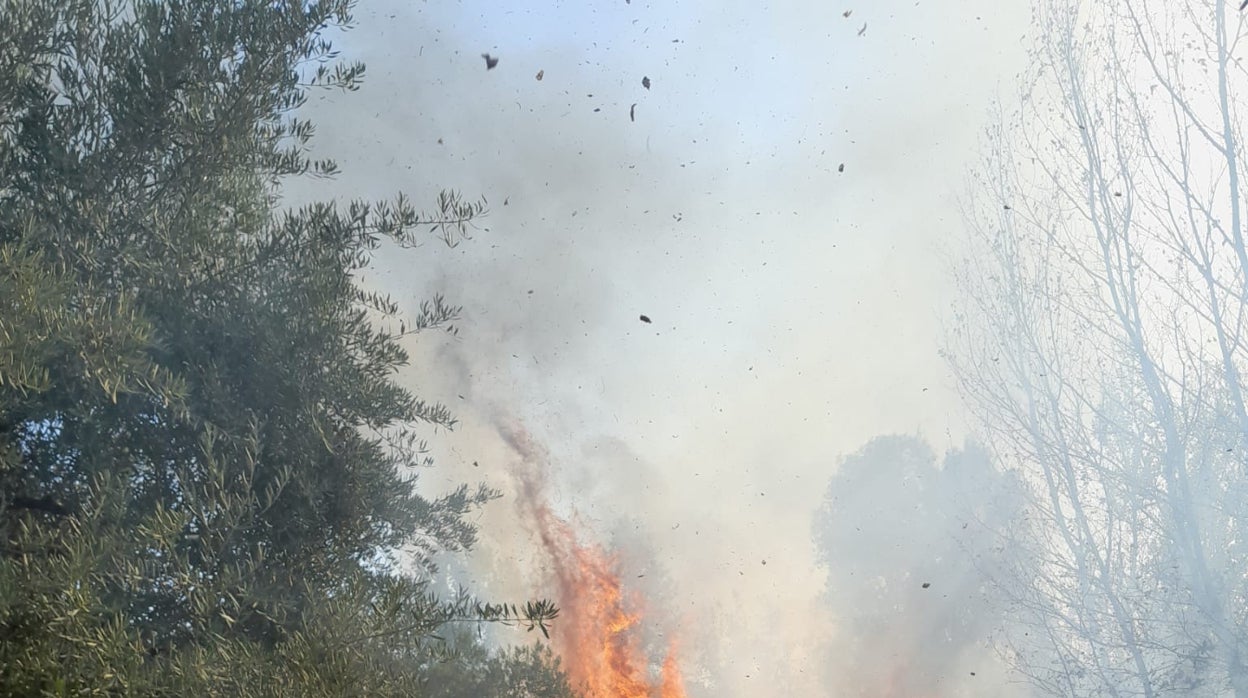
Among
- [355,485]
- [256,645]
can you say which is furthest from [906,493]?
[256,645]

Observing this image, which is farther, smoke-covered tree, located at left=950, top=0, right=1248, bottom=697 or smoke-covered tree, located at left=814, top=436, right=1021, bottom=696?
smoke-covered tree, located at left=814, top=436, right=1021, bottom=696

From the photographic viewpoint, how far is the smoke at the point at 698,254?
6816mm

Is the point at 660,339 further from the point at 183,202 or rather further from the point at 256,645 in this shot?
the point at 256,645

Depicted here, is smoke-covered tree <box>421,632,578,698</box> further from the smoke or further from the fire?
the smoke

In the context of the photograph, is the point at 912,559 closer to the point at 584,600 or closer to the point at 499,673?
the point at 584,600

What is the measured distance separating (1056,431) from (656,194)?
12.1ft

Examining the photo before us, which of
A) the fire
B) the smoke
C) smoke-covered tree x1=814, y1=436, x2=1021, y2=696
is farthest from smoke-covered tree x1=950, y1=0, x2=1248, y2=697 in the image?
the fire

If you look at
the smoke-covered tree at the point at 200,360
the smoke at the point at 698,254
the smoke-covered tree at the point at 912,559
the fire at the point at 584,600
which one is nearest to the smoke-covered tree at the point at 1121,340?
the smoke-covered tree at the point at 912,559

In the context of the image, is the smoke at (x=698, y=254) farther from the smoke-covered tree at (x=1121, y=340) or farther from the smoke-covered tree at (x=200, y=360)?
the smoke-covered tree at (x=200, y=360)

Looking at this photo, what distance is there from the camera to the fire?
6.83 m

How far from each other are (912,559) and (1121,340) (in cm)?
278

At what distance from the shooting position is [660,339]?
710 centimetres

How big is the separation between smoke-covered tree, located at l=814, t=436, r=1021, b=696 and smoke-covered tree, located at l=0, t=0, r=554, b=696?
4408 millimetres

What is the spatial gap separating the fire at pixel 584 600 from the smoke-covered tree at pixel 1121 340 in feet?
10.5
